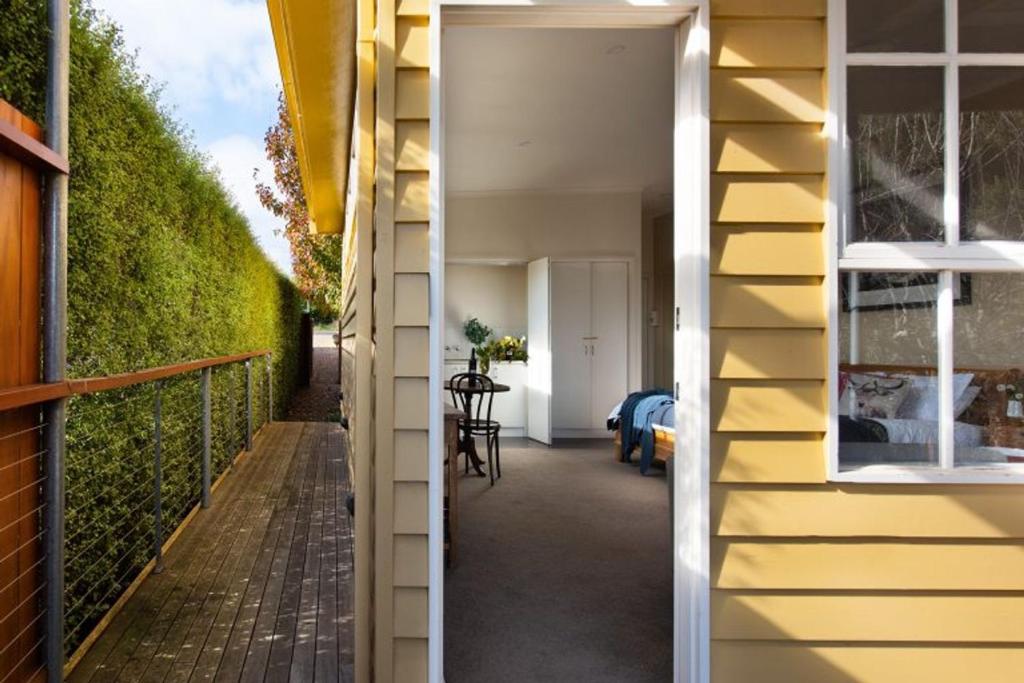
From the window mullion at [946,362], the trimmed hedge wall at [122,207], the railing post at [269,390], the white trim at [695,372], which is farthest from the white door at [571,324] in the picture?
the window mullion at [946,362]

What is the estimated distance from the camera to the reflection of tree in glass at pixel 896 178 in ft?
5.89

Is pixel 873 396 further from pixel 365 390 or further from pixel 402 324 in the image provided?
pixel 365 390

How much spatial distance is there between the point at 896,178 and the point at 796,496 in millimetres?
976

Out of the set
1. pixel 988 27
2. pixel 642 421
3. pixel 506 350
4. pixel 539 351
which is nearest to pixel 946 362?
pixel 988 27

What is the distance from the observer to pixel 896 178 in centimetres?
181

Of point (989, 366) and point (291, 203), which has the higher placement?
point (291, 203)

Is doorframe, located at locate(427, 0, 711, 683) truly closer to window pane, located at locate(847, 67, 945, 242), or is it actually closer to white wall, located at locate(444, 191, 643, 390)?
window pane, located at locate(847, 67, 945, 242)

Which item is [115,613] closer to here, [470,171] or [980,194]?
[980,194]

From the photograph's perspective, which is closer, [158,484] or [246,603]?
[246,603]

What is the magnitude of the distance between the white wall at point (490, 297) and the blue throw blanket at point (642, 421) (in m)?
2.32

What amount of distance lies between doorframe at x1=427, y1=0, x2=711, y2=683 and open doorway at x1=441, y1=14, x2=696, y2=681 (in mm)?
83

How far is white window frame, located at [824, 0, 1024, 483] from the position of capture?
1.77 meters

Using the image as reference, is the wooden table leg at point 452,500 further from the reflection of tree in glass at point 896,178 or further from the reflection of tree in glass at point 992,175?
the reflection of tree in glass at point 992,175

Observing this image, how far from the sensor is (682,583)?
182 centimetres
